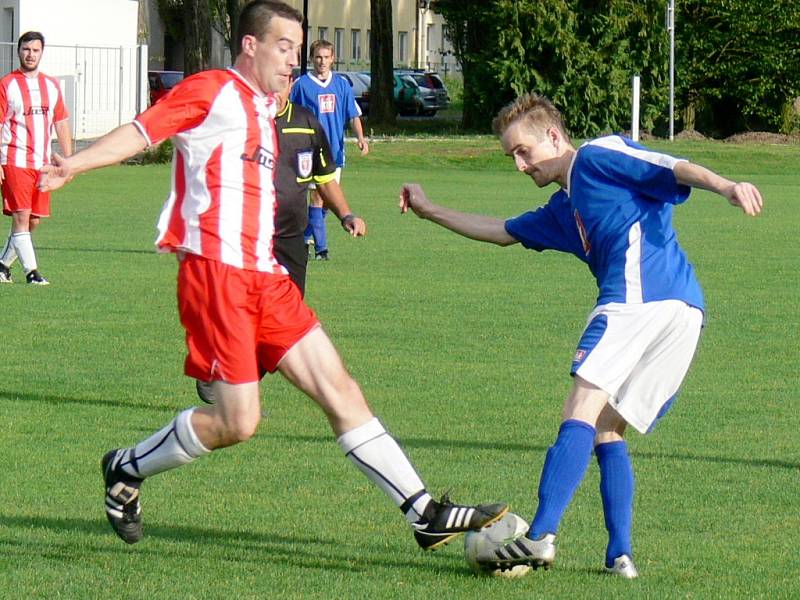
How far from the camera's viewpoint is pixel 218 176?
560 centimetres

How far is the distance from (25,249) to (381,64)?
34.9 metres

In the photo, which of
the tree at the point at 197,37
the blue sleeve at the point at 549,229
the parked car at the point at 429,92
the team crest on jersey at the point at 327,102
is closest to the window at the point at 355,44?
the parked car at the point at 429,92

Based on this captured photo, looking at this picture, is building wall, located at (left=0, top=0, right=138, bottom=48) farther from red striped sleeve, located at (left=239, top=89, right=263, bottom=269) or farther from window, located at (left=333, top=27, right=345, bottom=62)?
red striped sleeve, located at (left=239, top=89, right=263, bottom=269)

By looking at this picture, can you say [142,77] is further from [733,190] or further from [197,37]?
[733,190]

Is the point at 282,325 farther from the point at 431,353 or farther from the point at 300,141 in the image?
the point at 431,353

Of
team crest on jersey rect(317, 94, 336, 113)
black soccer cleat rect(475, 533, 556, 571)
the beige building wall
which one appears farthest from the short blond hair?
the beige building wall

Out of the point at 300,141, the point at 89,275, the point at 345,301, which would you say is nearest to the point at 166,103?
the point at 300,141

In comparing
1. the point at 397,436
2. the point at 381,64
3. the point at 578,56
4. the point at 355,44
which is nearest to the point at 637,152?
the point at 397,436

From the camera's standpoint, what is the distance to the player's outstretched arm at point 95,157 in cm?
516

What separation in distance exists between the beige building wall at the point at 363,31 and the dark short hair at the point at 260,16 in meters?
67.2

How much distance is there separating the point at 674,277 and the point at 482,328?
21.7 ft

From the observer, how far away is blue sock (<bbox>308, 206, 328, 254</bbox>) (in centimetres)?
1673

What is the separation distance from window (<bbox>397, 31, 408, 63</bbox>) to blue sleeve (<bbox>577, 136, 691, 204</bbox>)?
267 feet

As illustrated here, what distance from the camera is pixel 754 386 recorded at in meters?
9.71
